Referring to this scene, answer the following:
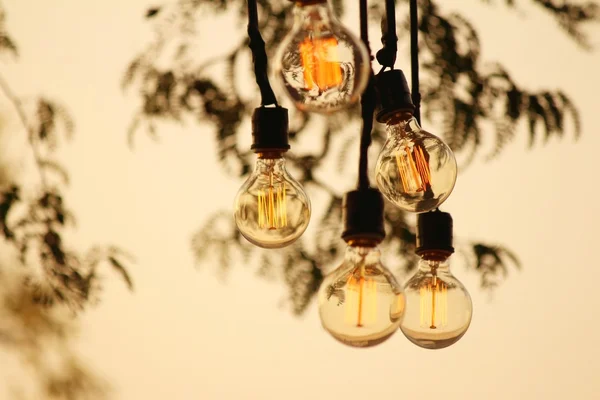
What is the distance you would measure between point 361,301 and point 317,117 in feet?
3.64

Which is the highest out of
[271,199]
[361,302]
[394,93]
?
[394,93]

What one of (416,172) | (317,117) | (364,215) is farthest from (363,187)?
(317,117)

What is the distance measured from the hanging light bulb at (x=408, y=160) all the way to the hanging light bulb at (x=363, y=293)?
11 centimetres

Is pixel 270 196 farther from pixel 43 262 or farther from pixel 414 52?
pixel 43 262

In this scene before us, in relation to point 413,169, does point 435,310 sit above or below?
below

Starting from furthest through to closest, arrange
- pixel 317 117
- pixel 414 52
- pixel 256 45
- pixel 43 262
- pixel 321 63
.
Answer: pixel 43 262
pixel 317 117
pixel 414 52
pixel 256 45
pixel 321 63

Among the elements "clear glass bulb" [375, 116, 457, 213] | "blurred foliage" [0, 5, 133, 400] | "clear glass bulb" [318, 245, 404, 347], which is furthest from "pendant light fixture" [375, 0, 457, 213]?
"blurred foliage" [0, 5, 133, 400]

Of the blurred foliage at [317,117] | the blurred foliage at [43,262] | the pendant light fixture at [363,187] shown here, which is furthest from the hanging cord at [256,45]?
the blurred foliage at [43,262]

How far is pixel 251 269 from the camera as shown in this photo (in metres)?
1.76

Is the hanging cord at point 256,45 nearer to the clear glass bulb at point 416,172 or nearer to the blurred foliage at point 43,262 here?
the clear glass bulb at point 416,172

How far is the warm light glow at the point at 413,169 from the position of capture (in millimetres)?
749

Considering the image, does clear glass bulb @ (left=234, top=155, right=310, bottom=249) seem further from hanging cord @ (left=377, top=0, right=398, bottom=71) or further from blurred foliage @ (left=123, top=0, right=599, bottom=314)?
blurred foliage @ (left=123, top=0, right=599, bottom=314)

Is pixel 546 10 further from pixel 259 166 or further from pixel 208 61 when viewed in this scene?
pixel 259 166

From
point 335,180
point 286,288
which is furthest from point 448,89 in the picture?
point 286,288
